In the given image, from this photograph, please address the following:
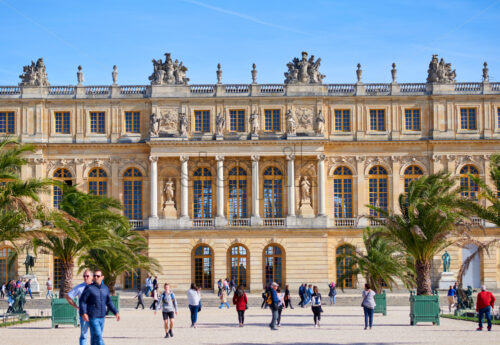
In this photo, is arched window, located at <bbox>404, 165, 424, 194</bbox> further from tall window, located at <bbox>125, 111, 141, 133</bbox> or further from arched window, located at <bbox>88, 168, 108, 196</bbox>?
arched window, located at <bbox>88, 168, 108, 196</bbox>

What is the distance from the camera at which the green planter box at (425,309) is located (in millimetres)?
31062

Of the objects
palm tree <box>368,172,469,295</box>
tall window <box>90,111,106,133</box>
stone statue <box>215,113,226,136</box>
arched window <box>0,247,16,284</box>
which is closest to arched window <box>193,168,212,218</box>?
stone statue <box>215,113,226,136</box>

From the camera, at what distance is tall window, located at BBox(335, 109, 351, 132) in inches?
2269

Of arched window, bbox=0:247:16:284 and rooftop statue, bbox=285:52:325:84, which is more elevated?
rooftop statue, bbox=285:52:325:84

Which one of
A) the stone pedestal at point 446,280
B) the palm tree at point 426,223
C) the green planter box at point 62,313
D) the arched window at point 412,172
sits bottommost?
the stone pedestal at point 446,280

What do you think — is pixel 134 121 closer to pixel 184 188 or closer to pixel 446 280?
pixel 184 188

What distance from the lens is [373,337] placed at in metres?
26.1

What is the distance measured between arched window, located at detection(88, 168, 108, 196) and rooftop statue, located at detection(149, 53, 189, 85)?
270 inches

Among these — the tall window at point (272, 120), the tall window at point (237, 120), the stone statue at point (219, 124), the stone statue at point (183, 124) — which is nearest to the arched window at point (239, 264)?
the stone statue at point (219, 124)

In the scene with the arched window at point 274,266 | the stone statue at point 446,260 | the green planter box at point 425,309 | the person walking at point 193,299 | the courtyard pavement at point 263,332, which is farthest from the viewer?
the arched window at point 274,266

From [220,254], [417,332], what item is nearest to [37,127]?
[220,254]

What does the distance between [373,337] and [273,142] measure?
3101 cm

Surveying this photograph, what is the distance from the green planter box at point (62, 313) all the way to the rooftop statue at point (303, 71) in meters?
29.4

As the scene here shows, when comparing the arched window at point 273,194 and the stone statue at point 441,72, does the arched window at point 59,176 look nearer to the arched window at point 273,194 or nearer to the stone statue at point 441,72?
the arched window at point 273,194
